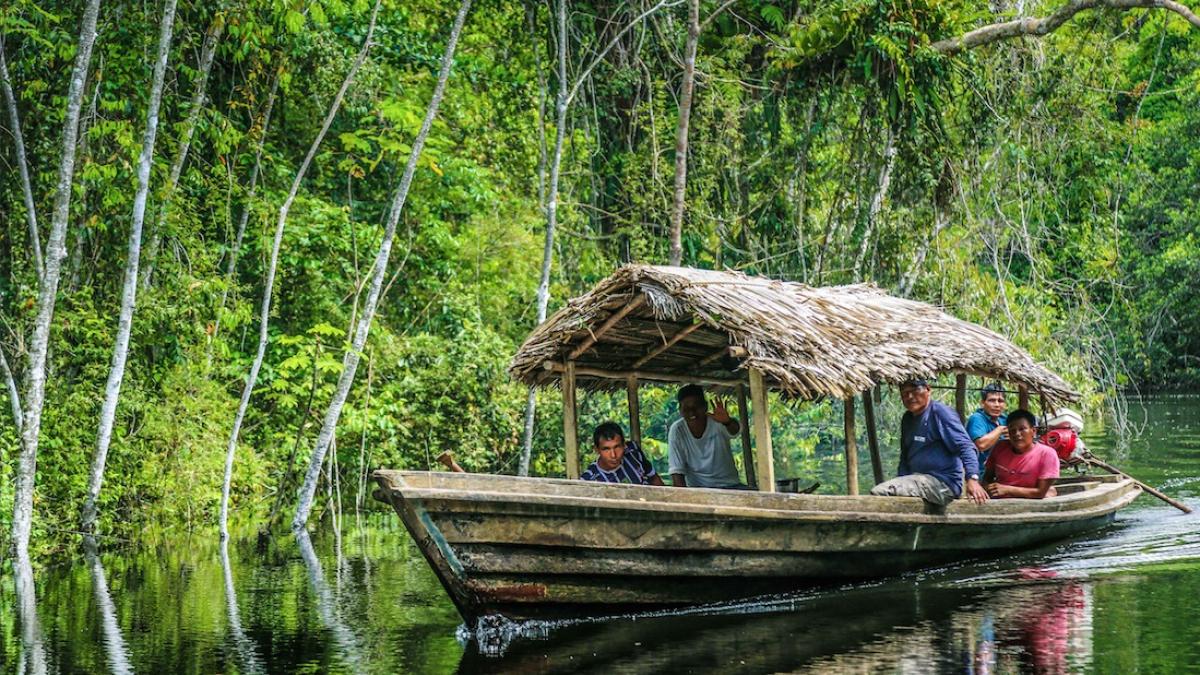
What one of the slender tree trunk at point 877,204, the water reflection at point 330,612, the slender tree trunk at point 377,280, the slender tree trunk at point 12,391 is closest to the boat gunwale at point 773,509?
the water reflection at point 330,612

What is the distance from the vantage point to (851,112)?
16469mm

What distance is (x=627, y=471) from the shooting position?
9797 millimetres

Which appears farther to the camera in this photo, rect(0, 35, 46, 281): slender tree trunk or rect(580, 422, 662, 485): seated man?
rect(0, 35, 46, 281): slender tree trunk

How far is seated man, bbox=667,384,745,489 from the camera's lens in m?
10.7

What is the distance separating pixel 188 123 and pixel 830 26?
6.87 metres

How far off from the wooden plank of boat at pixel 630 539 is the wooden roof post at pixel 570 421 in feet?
5.90

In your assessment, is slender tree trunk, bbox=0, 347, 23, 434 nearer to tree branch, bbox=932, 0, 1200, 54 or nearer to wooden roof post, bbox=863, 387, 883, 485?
wooden roof post, bbox=863, 387, 883, 485

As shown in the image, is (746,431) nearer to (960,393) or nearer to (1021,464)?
(960,393)

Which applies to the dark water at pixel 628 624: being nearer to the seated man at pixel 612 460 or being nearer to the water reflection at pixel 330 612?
the water reflection at pixel 330 612

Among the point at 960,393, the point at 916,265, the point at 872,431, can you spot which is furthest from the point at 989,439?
the point at 916,265

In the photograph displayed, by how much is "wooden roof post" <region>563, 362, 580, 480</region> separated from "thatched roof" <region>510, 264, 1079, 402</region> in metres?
0.13

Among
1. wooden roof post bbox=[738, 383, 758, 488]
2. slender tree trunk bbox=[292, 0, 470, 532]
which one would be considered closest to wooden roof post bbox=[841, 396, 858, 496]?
wooden roof post bbox=[738, 383, 758, 488]

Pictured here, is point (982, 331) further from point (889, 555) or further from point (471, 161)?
point (471, 161)

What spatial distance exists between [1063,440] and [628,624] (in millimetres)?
6873
